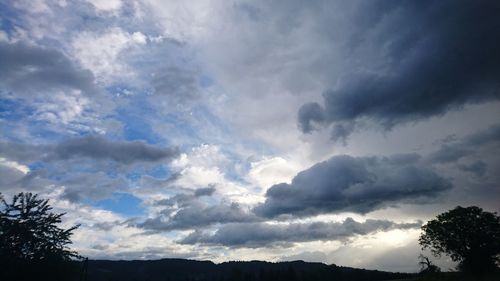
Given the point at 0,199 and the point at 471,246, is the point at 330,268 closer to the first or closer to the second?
the point at 471,246

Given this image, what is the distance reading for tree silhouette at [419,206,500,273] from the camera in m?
64.8

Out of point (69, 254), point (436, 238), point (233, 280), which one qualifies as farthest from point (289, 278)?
Result: point (69, 254)

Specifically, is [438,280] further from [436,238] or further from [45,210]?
[45,210]

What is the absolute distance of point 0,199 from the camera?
29641 millimetres

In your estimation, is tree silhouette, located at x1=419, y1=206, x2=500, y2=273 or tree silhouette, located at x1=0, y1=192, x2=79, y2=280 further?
tree silhouette, located at x1=419, y1=206, x2=500, y2=273

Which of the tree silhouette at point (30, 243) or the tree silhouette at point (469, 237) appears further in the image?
the tree silhouette at point (469, 237)

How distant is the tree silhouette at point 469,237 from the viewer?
64.8 metres

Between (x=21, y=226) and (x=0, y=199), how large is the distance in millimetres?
3076

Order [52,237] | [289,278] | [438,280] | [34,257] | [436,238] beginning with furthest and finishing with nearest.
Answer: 1. [289,278]
2. [436,238]
3. [438,280]
4. [52,237]
5. [34,257]

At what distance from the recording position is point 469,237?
219 ft

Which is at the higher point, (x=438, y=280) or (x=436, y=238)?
(x=436, y=238)

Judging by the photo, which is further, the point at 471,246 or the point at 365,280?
the point at 365,280

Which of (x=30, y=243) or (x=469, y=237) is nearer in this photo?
(x=30, y=243)

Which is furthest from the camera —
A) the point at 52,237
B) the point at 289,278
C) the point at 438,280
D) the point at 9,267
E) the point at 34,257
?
the point at 289,278
